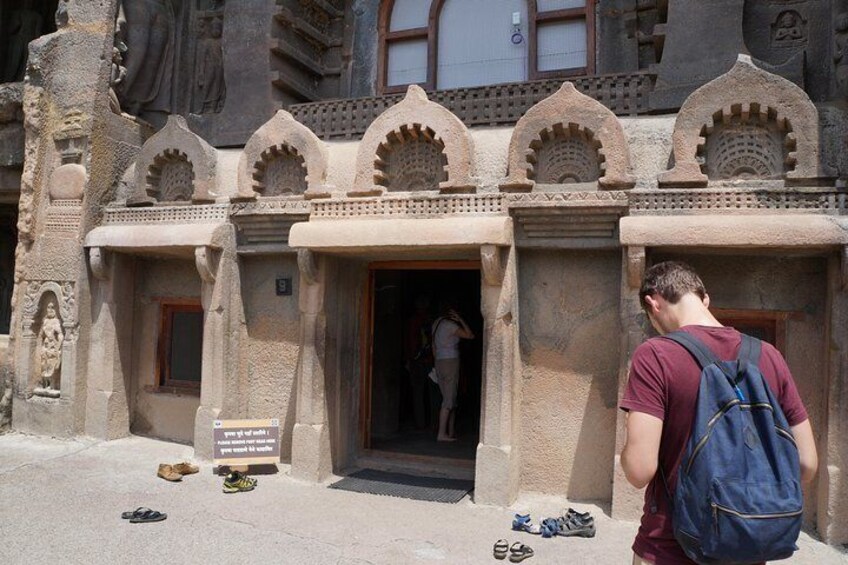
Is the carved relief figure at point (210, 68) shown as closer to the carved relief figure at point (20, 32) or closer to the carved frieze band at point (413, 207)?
the carved relief figure at point (20, 32)

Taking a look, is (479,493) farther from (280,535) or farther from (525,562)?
(280,535)

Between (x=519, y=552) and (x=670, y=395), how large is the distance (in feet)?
9.38

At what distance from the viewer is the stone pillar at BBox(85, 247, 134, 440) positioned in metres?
7.55

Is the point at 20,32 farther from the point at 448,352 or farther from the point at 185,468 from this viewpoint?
the point at 448,352

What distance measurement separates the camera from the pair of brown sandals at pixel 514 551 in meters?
4.49

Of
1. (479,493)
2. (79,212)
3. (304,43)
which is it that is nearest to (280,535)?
(479,493)

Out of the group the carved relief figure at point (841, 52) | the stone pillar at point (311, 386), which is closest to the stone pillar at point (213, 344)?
the stone pillar at point (311, 386)

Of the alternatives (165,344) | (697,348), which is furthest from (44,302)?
(697,348)

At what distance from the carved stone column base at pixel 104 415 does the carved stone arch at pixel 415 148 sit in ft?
12.8

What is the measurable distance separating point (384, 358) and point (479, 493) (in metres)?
3.30

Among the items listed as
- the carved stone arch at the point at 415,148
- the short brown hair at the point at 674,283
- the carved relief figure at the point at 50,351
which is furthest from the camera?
the carved relief figure at the point at 50,351

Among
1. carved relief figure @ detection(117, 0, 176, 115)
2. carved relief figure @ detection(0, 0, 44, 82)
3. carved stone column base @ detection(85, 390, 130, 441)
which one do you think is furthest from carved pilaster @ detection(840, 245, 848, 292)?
carved relief figure @ detection(0, 0, 44, 82)

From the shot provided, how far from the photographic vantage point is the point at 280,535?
4.91m

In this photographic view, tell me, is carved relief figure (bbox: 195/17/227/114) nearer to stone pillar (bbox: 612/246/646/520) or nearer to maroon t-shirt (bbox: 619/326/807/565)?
stone pillar (bbox: 612/246/646/520)
